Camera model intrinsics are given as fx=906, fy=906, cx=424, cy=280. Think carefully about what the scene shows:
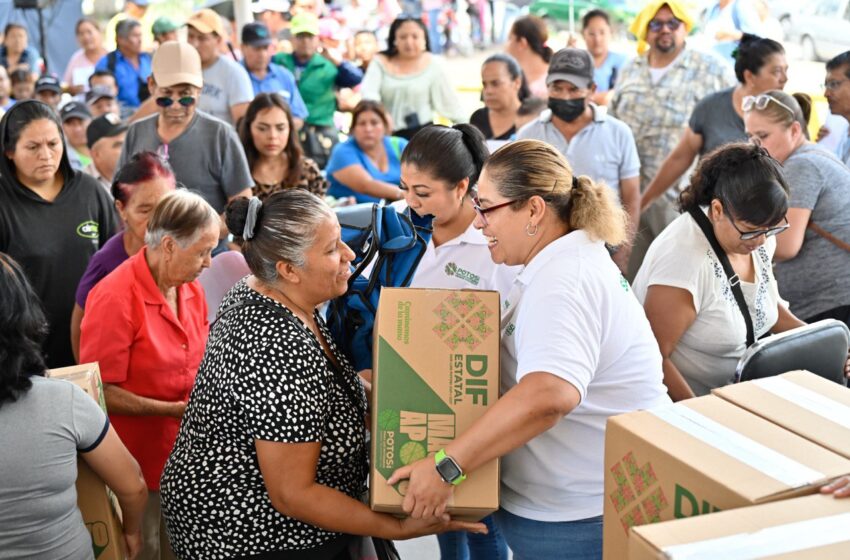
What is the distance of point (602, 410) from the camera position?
1991 mm

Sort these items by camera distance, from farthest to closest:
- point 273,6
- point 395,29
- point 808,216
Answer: point 273,6 < point 395,29 < point 808,216

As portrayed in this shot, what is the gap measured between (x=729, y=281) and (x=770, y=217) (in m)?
0.21

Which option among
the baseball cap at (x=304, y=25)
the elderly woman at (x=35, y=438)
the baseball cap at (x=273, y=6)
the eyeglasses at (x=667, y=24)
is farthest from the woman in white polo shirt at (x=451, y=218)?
the baseball cap at (x=273, y=6)

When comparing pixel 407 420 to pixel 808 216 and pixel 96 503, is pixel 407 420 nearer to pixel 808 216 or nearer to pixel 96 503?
pixel 96 503

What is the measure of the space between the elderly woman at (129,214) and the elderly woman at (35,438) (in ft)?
3.74

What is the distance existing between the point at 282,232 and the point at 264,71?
4.97 metres

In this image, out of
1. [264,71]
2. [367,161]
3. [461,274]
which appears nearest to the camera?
[461,274]

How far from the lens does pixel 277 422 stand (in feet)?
6.24

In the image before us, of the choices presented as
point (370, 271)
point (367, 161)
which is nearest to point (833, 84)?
point (367, 161)

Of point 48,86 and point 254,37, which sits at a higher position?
point 254,37

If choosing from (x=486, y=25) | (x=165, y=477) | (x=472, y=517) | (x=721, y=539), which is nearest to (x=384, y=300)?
(x=472, y=517)

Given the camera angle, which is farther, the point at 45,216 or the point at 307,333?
the point at 45,216

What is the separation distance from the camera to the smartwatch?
1.87m

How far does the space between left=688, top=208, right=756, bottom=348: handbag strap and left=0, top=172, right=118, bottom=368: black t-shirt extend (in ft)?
7.64
